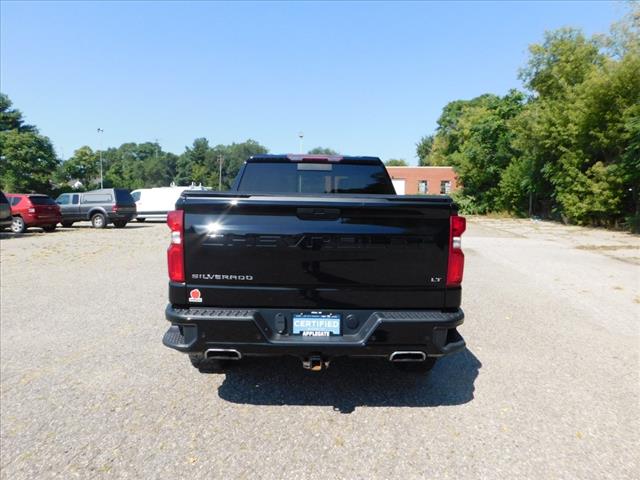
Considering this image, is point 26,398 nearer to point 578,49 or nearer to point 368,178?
point 368,178

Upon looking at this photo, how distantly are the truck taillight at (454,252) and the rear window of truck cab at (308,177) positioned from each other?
4.78 feet

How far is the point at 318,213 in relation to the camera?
10.1 feet

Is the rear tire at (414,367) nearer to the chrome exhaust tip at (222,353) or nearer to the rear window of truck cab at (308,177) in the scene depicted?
the chrome exhaust tip at (222,353)

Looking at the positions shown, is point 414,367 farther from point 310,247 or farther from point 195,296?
point 195,296

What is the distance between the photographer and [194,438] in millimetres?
3029

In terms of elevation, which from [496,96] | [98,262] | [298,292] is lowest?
[98,262]

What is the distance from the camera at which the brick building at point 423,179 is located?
208 ft

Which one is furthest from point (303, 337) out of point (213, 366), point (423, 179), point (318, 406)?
point (423, 179)

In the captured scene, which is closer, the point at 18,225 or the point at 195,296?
the point at 195,296

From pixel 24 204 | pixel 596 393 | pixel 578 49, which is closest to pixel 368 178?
pixel 596 393

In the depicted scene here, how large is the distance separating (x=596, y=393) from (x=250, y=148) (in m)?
151

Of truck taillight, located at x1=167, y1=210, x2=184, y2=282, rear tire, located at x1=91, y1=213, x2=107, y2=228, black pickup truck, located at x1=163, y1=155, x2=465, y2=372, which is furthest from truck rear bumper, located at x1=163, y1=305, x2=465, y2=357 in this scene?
rear tire, located at x1=91, y1=213, x2=107, y2=228

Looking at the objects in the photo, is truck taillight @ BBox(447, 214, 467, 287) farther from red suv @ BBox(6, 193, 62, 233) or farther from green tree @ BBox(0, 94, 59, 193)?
green tree @ BBox(0, 94, 59, 193)

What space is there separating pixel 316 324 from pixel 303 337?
129mm
